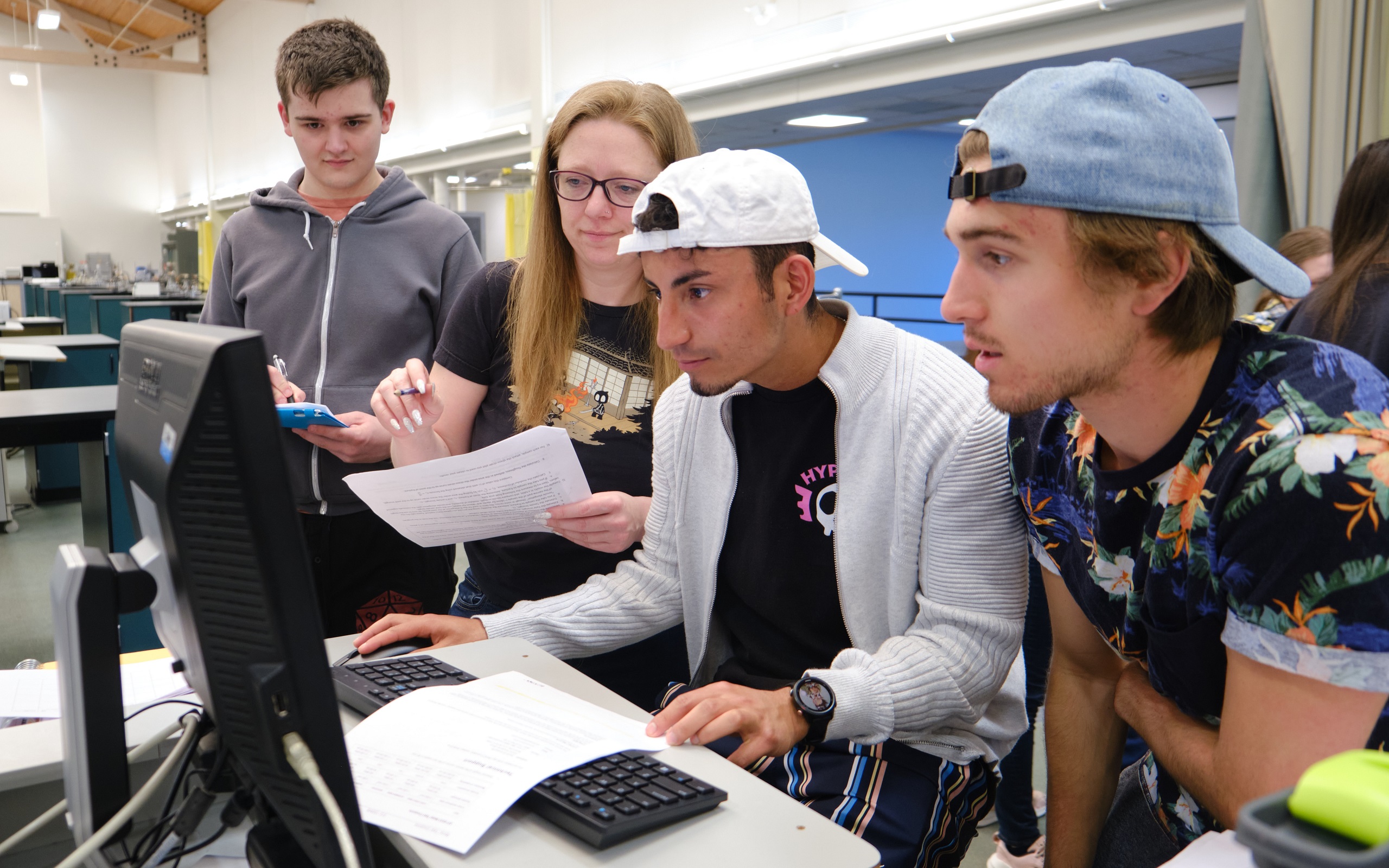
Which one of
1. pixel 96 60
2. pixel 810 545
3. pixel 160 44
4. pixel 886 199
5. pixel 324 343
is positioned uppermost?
pixel 160 44

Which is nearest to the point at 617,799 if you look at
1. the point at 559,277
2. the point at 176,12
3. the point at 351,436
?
the point at 559,277

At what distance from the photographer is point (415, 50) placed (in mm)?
10016

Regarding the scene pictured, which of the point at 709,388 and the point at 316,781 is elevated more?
the point at 709,388

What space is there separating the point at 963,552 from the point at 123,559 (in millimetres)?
848

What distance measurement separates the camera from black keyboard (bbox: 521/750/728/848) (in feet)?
2.49

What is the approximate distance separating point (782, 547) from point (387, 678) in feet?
1.67

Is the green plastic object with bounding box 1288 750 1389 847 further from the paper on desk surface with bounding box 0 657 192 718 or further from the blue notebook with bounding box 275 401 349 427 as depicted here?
the blue notebook with bounding box 275 401 349 427

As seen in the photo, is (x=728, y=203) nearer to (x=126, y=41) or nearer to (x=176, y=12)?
(x=176, y=12)

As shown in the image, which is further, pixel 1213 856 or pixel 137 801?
pixel 137 801

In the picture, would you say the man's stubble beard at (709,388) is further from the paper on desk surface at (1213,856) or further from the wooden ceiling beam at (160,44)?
the wooden ceiling beam at (160,44)

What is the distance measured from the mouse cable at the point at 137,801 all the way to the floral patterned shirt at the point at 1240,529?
0.87 meters

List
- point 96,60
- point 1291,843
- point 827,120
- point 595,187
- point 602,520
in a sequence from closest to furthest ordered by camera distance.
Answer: point 1291,843
point 602,520
point 595,187
point 827,120
point 96,60

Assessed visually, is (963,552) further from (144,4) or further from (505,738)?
(144,4)

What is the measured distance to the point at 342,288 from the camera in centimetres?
195
